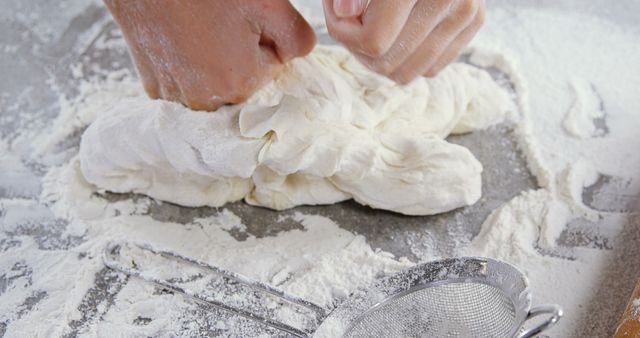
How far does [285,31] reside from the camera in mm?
1423

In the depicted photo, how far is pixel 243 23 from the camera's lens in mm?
1390

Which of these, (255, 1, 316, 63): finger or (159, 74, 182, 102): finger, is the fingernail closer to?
(255, 1, 316, 63): finger

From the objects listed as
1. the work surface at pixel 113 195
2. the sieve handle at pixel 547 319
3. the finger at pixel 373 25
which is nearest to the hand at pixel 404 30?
the finger at pixel 373 25

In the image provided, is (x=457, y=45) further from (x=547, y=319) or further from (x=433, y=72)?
(x=547, y=319)

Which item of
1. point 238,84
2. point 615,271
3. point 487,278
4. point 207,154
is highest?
point 238,84

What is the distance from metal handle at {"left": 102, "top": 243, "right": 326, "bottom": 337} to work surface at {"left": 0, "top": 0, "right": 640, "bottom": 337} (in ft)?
0.10

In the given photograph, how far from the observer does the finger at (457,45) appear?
1424 mm

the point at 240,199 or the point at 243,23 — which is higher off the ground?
the point at 243,23

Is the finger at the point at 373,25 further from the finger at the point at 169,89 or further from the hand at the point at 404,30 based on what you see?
the finger at the point at 169,89

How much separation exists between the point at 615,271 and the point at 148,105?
99cm

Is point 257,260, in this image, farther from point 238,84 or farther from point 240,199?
point 238,84

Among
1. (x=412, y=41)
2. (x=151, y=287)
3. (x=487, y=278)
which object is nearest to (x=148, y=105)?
(x=151, y=287)

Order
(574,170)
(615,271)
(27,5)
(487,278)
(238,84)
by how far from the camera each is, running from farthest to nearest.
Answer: (27,5)
(574,170)
(238,84)
(615,271)
(487,278)

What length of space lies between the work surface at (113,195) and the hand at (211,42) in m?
0.26
